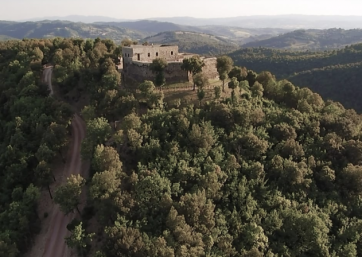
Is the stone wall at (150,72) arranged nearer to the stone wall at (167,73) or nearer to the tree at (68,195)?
the stone wall at (167,73)

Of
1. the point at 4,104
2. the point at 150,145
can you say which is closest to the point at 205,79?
the point at 150,145

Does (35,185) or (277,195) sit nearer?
(277,195)

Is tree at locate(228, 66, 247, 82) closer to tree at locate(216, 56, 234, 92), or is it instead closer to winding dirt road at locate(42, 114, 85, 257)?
tree at locate(216, 56, 234, 92)

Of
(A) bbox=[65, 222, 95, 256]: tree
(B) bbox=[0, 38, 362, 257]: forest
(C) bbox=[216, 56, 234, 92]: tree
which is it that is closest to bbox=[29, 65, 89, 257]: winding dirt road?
(B) bbox=[0, 38, 362, 257]: forest

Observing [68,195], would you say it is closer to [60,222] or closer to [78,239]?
[78,239]

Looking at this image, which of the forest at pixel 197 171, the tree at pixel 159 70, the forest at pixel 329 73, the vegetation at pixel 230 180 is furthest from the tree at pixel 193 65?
the forest at pixel 329 73

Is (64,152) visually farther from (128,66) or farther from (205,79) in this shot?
(205,79)

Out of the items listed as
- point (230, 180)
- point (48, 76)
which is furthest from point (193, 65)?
point (48, 76)
